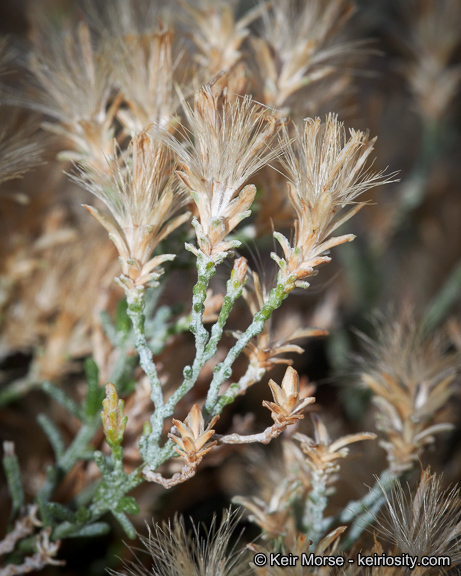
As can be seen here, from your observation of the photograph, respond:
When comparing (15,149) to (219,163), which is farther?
(15,149)

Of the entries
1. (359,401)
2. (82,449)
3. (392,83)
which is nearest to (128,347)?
(82,449)

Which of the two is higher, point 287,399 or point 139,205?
point 139,205

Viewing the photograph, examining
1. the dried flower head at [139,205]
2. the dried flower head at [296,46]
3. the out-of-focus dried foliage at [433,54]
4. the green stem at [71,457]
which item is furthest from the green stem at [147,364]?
the out-of-focus dried foliage at [433,54]

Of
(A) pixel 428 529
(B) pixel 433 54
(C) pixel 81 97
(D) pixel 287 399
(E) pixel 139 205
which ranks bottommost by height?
(A) pixel 428 529

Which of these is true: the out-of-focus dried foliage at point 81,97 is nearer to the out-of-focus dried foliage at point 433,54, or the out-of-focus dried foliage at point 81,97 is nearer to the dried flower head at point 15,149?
the dried flower head at point 15,149

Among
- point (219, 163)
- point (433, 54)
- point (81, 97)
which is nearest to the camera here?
point (219, 163)

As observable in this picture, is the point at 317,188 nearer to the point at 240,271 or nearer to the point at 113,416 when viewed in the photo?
the point at 240,271

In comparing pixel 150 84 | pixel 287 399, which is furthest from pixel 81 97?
pixel 287 399
